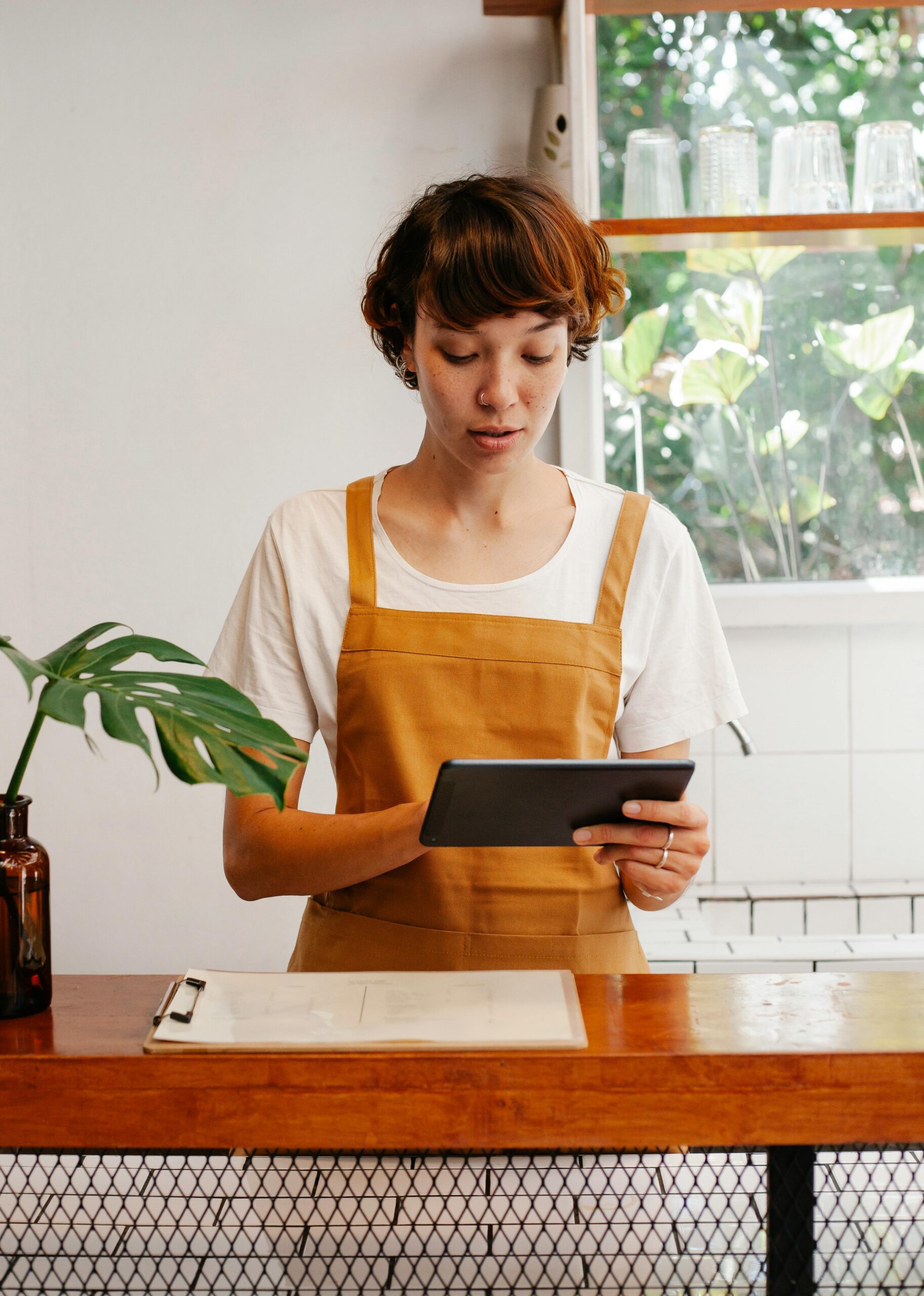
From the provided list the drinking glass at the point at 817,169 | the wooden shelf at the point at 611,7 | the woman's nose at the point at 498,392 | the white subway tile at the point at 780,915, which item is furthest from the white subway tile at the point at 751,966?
the wooden shelf at the point at 611,7

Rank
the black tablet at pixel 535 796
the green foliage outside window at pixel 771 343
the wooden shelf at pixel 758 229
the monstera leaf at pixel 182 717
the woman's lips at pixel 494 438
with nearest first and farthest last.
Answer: the monstera leaf at pixel 182 717
the black tablet at pixel 535 796
the woman's lips at pixel 494 438
the wooden shelf at pixel 758 229
the green foliage outside window at pixel 771 343

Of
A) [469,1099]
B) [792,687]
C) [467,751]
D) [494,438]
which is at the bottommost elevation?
[792,687]

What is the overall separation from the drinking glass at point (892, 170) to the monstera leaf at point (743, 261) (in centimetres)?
18

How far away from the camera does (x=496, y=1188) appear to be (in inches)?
37.0

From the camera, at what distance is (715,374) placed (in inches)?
103

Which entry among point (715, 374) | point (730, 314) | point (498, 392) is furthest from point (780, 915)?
point (498, 392)

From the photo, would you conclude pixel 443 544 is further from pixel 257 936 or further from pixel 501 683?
pixel 257 936

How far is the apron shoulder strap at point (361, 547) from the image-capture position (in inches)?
54.9

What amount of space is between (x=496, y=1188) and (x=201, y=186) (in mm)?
2160

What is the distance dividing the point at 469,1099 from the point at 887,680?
196 cm

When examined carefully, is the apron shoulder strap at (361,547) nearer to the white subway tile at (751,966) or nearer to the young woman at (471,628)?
the young woman at (471,628)

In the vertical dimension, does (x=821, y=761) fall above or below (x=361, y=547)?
below

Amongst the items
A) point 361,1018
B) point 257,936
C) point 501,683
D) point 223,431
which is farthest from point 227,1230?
point 223,431

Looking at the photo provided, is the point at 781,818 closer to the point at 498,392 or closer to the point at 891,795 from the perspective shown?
the point at 891,795
